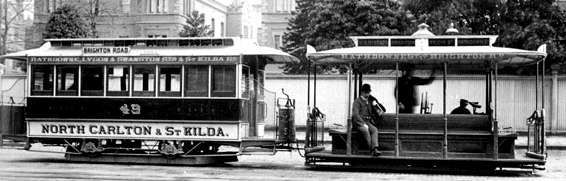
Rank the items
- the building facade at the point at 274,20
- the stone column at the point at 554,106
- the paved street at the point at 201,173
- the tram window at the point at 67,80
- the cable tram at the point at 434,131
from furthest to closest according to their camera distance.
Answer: the building facade at the point at 274,20 < the stone column at the point at 554,106 < the tram window at the point at 67,80 < the cable tram at the point at 434,131 < the paved street at the point at 201,173

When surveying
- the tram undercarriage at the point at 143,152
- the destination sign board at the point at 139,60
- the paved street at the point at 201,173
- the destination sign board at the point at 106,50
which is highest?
the destination sign board at the point at 106,50

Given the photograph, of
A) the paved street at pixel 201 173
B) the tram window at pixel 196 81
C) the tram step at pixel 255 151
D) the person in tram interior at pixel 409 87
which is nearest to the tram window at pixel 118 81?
the tram window at pixel 196 81

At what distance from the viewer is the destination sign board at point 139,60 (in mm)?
18516

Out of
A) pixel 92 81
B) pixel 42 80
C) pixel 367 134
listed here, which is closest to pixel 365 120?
pixel 367 134

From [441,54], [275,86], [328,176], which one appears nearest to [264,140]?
[328,176]

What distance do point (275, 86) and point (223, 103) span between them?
15774 millimetres

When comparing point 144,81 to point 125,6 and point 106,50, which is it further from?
point 125,6

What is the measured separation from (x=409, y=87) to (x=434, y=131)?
1631mm

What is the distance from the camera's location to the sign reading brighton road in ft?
61.1

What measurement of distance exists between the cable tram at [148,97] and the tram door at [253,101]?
0.08ft

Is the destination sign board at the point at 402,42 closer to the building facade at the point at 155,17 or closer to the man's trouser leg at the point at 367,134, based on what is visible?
the man's trouser leg at the point at 367,134

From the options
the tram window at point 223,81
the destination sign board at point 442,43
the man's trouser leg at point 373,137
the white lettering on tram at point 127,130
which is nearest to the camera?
the man's trouser leg at point 373,137

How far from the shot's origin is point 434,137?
17609 millimetres

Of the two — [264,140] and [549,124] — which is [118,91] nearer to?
[264,140]
